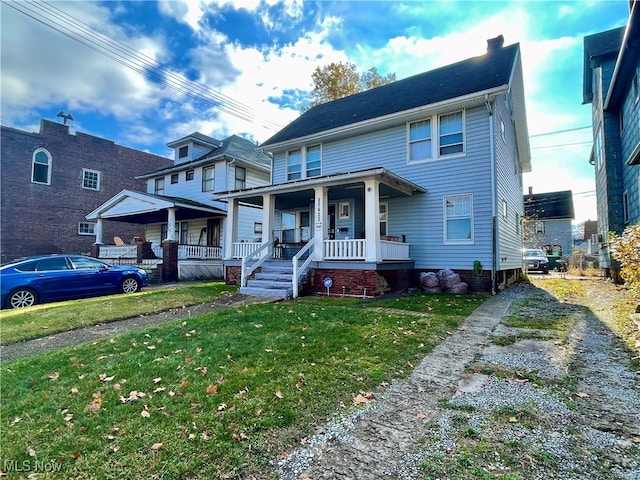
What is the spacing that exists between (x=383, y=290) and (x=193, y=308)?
18.7 ft

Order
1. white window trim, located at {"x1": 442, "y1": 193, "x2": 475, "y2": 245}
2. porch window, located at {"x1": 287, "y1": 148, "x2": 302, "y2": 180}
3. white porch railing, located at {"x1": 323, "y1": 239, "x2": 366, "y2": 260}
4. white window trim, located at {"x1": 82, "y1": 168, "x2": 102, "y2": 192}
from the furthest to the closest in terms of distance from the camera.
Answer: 1. white window trim, located at {"x1": 82, "y1": 168, "x2": 102, "y2": 192}
2. porch window, located at {"x1": 287, "y1": 148, "x2": 302, "y2": 180}
3. white window trim, located at {"x1": 442, "y1": 193, "x2": 475, "y2": 245}
4. white porch railing, located at {"x1": 323, "y1": 239, "x2": 366, "y2": 260}

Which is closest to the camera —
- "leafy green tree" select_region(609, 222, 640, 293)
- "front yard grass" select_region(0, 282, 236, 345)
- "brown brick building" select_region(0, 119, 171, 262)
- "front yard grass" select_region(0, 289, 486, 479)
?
"front yard grass" select_region(0, 289, 486, 479)

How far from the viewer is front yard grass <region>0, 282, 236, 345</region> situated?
20.8 ft

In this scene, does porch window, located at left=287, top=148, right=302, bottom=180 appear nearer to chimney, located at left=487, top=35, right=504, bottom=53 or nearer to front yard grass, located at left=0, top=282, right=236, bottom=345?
front yard grass, located at left=0, top=282, right=236, bottom=345

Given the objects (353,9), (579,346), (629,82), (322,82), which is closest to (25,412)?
(579,346)

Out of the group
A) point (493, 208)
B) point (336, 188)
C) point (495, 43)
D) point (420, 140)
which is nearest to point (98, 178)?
point (336, 188)

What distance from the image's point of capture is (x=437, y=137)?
39.8 ft

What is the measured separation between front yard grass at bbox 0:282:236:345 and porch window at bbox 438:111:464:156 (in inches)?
383

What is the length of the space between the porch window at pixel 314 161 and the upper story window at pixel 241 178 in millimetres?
6025

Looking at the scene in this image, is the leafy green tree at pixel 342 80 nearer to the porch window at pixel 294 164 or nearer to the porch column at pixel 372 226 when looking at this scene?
the porch window at pixel 294 164

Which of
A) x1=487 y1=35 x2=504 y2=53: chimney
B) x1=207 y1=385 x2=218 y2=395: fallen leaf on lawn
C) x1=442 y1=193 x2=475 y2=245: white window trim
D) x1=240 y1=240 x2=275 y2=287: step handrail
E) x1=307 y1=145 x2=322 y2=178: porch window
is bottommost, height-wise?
x1=207 y1=385 x2=218 y2=395: fallen leaf on lawn

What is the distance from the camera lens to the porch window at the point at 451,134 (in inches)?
463

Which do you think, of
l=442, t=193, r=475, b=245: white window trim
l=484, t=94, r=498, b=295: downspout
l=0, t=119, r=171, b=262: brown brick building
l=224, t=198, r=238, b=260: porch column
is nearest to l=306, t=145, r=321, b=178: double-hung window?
l=224, t=198, r=238, b=260: porch column

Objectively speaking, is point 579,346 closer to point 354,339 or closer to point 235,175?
point 354,339
